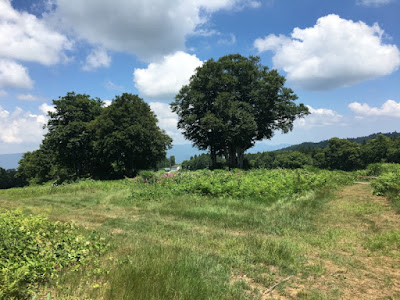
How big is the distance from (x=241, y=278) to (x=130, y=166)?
117 feet

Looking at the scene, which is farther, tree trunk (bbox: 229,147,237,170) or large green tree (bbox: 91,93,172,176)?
tree trunk (bbox: 229,147,237,170)

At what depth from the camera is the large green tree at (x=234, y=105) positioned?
30547 millimetres

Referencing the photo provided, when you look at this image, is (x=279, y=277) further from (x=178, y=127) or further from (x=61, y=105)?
(x=61, y=105)

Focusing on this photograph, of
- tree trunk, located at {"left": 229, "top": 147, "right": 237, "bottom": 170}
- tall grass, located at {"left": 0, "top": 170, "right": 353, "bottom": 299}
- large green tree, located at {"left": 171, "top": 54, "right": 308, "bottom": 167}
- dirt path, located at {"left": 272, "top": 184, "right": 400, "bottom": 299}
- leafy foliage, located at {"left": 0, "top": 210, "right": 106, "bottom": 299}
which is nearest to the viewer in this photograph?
leafy foliage, located at {"left": 0, "top": 210, "right": 106, "bottom": 299}

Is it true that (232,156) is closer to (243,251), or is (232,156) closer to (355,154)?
(243,251)

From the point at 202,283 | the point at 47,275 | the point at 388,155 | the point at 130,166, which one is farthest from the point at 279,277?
the point at 388,155

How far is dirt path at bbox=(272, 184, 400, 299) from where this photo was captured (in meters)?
3.75

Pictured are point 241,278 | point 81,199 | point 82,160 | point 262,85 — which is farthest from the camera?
point 82,160

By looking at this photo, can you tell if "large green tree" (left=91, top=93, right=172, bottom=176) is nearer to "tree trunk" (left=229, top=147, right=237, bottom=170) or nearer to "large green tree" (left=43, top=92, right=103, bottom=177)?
"large green tree" (left=43, top=92, right=103, bottom=177)

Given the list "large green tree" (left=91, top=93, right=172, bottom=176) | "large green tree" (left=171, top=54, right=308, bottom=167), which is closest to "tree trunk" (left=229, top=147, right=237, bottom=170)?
"large green tree" (left=171, top=54, right=308, bottom=167)

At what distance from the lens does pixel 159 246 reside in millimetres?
5316

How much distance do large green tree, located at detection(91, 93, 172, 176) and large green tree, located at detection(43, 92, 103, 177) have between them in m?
4.33

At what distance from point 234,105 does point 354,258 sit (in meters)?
26.4

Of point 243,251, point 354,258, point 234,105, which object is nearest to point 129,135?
point 234,105
